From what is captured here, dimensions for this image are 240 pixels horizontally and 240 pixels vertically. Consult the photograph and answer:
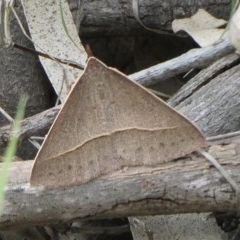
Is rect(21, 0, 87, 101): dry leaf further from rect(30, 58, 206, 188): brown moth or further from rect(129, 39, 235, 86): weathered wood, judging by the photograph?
rect(30, 58, 206, 188): brown moth

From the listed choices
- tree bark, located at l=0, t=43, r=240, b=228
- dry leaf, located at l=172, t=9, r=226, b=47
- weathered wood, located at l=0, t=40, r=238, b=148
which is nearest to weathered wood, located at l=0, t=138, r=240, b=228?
tree bark, located at l=0, t=43, r=240, b=228

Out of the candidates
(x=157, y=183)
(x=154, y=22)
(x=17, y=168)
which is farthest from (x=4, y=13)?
(x=157, y=183)

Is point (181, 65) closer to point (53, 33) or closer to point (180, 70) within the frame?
point (180, 70)

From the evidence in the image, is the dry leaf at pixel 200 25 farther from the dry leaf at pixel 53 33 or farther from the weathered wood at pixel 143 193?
the weathered wood at pixel 143 193

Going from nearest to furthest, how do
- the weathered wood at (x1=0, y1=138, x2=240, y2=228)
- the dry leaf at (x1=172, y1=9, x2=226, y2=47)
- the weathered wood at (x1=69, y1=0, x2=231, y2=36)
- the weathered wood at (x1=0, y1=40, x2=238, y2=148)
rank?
the weathered wood at (x1=0, y1=138, x2=240, y2=228) → the weathered wood at (x1=0, y1=40, x2=238, y2=148) → the dry leaf at (x1=172, y1=9, x2=226, y2=47) → the weathered wood at (x1=69, y1=0, x2=231, y2=36)

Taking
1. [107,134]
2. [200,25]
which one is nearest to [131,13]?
[200,25]

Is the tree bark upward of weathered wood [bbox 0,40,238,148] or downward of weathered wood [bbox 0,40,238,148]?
downward

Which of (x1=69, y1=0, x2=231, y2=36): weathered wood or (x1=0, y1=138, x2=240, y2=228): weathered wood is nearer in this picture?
(x1=0, y1=138, x2=240, y2=228): weathered wood
